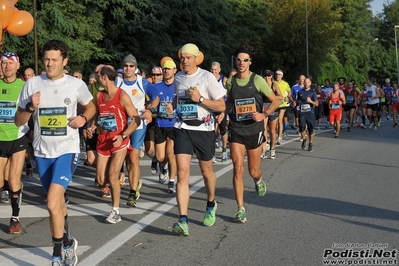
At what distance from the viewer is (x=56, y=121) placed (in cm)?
661

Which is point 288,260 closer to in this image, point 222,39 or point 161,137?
point 161,137

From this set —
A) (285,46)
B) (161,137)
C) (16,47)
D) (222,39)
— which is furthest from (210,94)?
(285,46)

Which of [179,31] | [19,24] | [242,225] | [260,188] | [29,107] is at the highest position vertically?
[179,31]

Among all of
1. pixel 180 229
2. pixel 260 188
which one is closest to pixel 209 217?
pixel 180 229

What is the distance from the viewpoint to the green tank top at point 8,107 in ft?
29.8

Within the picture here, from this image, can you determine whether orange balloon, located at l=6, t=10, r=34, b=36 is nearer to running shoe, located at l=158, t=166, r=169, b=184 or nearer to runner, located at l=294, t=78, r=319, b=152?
running shoe, located at l=158, t=166, r=169, b=184

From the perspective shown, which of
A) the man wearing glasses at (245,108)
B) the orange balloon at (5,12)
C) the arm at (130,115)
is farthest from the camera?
the orange balloon at (5,12)

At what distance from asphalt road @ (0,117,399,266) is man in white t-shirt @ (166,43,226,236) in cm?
58

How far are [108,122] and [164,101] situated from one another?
8.83 feet

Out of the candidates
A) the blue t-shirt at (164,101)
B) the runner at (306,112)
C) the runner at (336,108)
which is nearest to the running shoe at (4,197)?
the blue t-shirt at (164,101)

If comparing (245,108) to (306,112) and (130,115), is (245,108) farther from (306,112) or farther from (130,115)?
(306,112)

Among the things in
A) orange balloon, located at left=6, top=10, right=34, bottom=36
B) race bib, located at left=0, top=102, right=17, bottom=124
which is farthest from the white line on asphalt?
orange balloon, located at left=6, top=10, right=34, bottom=36

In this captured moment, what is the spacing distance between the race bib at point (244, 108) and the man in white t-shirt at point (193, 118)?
2.03 feet

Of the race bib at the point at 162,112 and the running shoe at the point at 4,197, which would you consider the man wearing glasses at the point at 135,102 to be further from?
the running shoe at the point at 4,197
